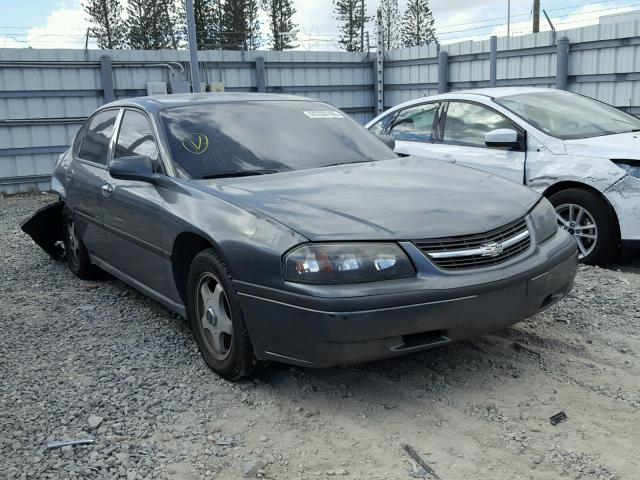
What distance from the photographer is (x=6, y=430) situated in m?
3.01

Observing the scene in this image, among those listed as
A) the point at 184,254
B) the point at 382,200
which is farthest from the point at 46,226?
the point at 382,200

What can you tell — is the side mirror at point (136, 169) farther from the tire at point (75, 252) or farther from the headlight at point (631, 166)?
the headlight at point (631, 166)

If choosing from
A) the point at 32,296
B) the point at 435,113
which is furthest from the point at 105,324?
the point at 435,113

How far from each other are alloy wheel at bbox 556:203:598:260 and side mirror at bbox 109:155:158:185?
11.2ft

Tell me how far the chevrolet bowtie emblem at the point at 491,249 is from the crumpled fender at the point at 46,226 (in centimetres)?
429

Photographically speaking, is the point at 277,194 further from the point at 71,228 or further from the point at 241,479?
the point at 71,228

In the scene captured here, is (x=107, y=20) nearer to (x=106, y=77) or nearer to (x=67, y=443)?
(x=106, y=77)

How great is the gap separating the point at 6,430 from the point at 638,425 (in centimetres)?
282

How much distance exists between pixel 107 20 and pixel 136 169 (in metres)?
36.6

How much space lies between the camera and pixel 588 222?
17.5 feet

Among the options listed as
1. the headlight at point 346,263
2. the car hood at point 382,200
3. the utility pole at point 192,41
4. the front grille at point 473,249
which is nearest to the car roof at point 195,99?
the car hood at point 382,200

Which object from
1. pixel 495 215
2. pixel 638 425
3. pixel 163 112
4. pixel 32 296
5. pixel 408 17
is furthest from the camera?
pixel 408 17

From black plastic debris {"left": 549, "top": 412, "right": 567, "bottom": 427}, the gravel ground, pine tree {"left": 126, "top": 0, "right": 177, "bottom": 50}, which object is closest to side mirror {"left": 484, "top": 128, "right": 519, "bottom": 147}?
the gravel ground

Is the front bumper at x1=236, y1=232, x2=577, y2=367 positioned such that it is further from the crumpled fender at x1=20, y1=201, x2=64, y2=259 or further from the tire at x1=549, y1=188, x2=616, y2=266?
the crumpled fender at x1=20, y1=201, x2=64, y2=259
